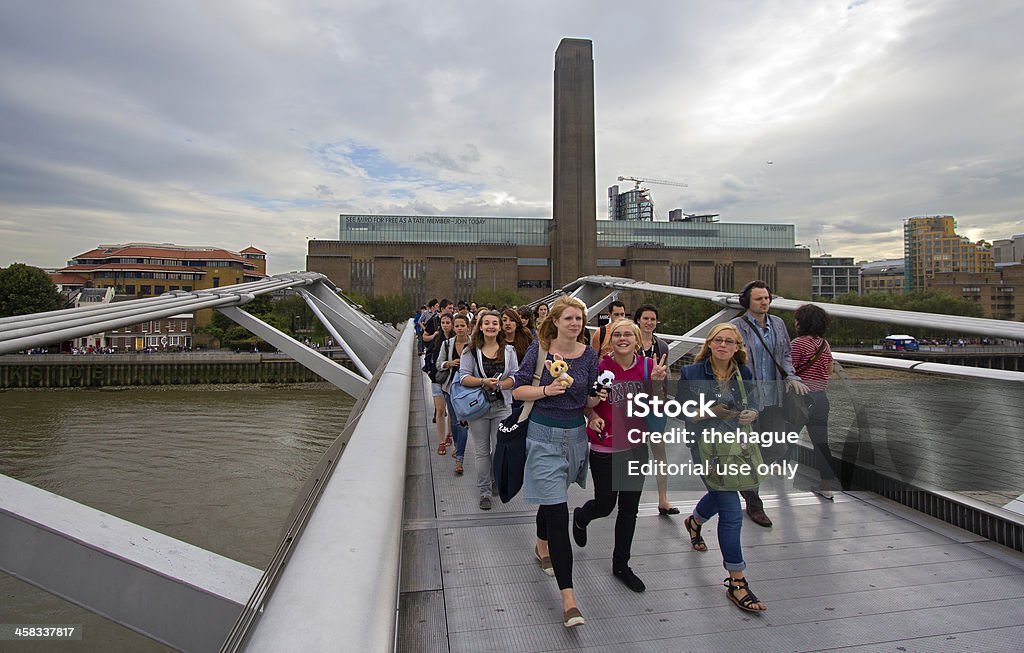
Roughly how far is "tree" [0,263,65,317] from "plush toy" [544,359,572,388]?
51.2m

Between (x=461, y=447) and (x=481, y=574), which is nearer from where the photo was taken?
(x=481, y=574)

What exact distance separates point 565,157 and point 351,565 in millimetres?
58894

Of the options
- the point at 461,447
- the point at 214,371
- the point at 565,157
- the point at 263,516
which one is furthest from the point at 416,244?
the point at 461,447

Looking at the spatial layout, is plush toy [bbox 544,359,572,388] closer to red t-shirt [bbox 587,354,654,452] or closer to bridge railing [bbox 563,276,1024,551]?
red t-shirt [bbox 587,354,654,452]

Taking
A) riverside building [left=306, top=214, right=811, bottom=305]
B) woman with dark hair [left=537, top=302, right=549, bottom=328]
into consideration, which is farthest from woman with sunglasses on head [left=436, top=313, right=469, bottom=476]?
riverside building [left=306, top=214, right=811, bottom=305]

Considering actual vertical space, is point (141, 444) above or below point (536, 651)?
below

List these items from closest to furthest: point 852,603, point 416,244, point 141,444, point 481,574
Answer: point 852,603 → point 481,574 → point 141,444 → point 416,244

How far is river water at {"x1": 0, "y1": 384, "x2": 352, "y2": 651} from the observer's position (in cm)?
819

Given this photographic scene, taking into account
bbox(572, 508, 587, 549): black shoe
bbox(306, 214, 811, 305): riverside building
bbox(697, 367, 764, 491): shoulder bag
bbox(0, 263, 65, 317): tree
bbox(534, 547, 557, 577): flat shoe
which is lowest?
bbox(534, 547, 557, 577): flat shoe

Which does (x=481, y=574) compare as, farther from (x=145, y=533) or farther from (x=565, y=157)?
(x=565, y=157)

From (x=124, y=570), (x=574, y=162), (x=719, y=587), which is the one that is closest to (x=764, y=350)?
(x=719, y=587)

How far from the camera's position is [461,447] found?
443 cm

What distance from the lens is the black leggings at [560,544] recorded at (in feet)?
7.79

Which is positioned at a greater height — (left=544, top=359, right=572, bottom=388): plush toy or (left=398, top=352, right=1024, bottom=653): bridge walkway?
(left=544, top=359, right=572, bottom=388): plush toy
